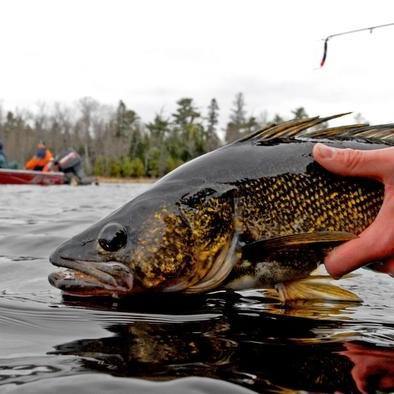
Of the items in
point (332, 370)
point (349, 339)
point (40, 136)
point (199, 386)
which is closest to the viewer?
point (199, 386)

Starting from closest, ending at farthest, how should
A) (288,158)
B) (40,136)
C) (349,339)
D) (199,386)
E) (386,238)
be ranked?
(199,386) < (349,339) < (386,238) < (288,158) < (40,136)

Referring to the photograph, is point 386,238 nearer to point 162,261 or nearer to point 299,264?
point 299,264

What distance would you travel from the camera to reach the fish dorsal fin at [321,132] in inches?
138

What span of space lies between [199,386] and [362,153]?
176 centimetres

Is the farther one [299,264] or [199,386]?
[299,264]

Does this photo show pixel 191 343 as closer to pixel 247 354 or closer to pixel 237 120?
pixel 247 354

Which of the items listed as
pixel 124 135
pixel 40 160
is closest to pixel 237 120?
pixel 124 135

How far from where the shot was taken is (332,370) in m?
2.09

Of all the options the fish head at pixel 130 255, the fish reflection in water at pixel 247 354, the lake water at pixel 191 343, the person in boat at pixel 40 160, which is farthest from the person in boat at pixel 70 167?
the fish reflection in water at pixel 247 354

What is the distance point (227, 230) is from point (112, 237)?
1.96 feet

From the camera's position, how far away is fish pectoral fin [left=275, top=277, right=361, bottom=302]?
3414mm

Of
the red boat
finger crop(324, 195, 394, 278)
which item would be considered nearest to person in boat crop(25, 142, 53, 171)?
the red boat

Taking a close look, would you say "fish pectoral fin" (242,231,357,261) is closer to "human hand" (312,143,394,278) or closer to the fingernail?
"human hand" (312,143,394,278)

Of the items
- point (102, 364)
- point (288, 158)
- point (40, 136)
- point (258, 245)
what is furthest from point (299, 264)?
point (40, 136)
